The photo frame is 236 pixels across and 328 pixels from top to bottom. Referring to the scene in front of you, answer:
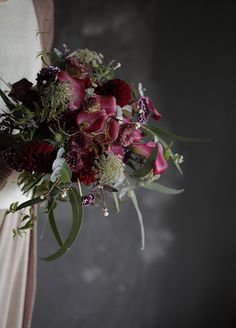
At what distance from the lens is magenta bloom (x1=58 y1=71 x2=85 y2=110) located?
83 centimetres

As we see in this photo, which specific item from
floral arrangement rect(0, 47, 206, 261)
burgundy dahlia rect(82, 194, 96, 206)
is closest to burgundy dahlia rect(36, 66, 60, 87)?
floral arrangement rect(0, 47, 206, 261)

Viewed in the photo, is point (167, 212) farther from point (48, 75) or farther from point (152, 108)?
point (48, 75)

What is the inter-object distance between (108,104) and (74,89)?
0.22 ft

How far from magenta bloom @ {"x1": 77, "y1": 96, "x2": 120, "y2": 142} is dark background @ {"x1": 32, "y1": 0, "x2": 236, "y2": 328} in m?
0.91

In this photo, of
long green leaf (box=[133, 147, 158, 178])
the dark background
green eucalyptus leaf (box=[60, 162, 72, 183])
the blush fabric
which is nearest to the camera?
green eucalyptus leaf (box=[60, 162, 72, 183])

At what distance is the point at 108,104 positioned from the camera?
0.85m

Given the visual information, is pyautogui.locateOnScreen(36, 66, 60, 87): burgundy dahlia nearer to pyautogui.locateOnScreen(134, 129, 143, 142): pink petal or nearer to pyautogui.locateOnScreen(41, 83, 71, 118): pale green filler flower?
pyautogui.locateOnScreen(41, 83, 71, 118): pale green filler flower

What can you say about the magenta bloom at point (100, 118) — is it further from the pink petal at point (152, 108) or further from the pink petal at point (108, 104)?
the pink petal at point (152, 108)

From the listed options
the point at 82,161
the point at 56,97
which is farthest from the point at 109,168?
the point at 56,97

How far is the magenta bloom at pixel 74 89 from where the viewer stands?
2.74ft

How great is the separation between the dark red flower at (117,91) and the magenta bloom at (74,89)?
5 cm

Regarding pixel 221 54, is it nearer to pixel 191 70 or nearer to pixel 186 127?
pixel 191 70

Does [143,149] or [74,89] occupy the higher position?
[74,89]

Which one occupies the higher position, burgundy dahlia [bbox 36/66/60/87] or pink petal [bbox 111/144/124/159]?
burgundy dahlia [bbox 36/66/60/87]
